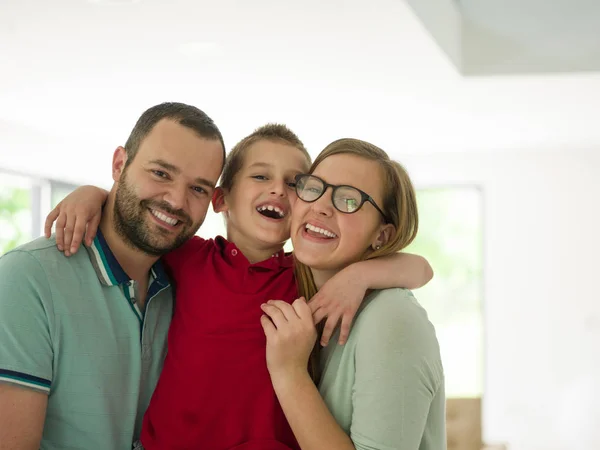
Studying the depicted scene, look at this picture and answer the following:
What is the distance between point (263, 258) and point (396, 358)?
2.43 ft

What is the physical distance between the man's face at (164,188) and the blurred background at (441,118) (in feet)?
6.17

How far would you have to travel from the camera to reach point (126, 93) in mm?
5895

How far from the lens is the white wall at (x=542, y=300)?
800 cm

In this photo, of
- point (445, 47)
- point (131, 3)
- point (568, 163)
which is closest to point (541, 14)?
point (445, 47)

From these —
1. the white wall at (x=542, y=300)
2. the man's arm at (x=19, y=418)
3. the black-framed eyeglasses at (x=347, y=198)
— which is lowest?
the white wall at (x=542, y=300)

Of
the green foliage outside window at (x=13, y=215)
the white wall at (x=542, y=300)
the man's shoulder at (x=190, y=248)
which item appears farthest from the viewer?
the white wall at (x=542, y=300)

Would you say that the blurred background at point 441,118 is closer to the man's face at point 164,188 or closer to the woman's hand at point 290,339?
the man's face at point 164,188

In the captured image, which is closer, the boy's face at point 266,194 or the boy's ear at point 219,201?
the boy's face at point 266,194

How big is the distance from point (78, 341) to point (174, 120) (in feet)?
2.17

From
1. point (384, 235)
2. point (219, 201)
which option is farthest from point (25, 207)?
point (384, 235)

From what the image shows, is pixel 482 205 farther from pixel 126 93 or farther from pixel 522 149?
pixel 126 93

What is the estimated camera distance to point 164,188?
210cm

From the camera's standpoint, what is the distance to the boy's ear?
237 cm

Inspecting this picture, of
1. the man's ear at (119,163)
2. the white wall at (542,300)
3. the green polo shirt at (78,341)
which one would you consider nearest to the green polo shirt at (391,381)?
the green polo shirt at (78,341)
